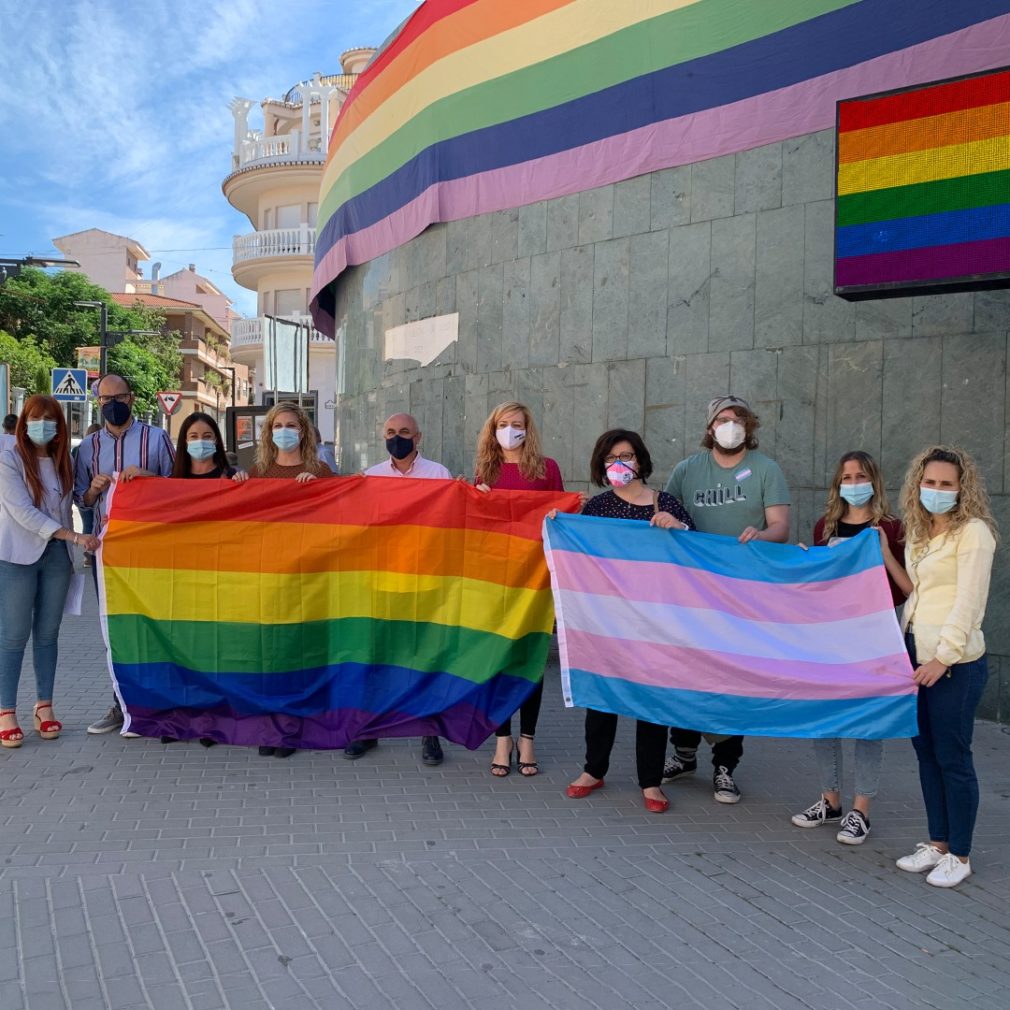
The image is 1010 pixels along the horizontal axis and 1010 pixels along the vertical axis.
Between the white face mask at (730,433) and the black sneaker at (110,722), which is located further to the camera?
the black sneaker at (110,722)

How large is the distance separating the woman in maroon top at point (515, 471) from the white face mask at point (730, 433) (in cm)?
102

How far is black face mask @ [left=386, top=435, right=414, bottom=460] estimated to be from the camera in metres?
6.00

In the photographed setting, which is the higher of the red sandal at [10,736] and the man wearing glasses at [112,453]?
the man wearing glasses at [112,453]

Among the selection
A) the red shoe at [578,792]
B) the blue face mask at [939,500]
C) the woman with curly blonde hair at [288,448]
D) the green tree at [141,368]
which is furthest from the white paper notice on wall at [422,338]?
the green tree at [141,368]

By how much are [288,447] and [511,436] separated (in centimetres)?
140

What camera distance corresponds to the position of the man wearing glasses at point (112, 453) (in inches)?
244

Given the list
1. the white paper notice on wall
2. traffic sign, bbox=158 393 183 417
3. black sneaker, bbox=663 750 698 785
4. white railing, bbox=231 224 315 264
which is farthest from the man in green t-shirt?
white railing, bbox=231 224 315 264

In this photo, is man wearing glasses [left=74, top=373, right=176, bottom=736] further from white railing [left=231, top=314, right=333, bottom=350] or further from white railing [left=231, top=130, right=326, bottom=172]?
white railing [left=231, top=130, right=326, bottom=172]

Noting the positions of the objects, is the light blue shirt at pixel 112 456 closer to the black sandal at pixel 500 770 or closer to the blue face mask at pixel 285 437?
the blue face mask at pixel 285 437

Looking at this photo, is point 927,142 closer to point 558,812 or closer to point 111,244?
point 558,812

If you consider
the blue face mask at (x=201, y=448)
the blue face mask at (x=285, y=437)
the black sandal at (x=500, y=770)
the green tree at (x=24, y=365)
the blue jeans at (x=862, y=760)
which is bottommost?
the black sandal at (x=500, y=770)

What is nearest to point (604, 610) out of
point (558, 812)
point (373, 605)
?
point (558, 812)

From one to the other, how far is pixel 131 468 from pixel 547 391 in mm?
4731

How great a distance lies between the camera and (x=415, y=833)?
4613 mm
